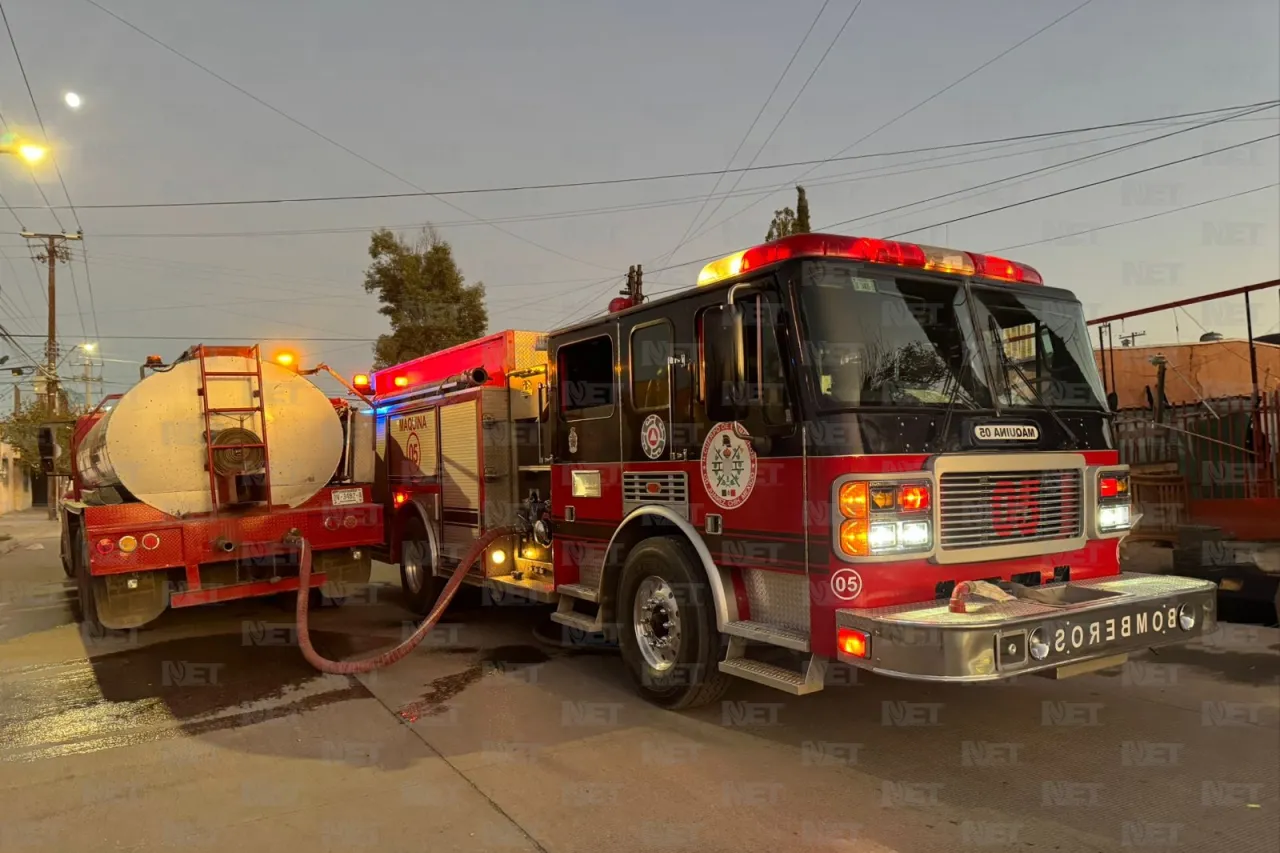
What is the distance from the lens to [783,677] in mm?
4191

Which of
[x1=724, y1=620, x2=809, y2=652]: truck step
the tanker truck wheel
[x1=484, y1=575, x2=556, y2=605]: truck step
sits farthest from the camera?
the tanker truck wheel

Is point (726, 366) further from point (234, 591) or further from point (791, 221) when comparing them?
point (791, 221)

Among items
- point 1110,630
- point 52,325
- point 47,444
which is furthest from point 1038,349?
point 52,325

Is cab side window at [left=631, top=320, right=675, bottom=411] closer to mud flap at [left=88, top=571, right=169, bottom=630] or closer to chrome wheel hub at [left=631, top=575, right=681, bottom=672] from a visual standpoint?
chrome wheel hub at [left=631, top=575, right=681, bottom=672]

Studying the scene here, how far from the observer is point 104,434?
23.5 ft

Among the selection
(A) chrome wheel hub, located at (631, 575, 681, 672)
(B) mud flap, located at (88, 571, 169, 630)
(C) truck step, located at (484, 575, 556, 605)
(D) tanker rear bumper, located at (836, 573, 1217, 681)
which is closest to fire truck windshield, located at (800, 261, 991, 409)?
(D) tanker rear bumper, located at (836, 573, 1217, 681)

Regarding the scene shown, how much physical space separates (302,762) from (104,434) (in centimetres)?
425

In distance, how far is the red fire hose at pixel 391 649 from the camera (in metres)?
6.17

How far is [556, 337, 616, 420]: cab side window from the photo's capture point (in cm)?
594

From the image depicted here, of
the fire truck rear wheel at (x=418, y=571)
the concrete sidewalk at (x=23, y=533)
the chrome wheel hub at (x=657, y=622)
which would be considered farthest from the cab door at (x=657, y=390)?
the concrete sidewalk at (x=23, y=533)

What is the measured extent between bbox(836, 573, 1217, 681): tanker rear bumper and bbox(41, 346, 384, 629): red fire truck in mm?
5458

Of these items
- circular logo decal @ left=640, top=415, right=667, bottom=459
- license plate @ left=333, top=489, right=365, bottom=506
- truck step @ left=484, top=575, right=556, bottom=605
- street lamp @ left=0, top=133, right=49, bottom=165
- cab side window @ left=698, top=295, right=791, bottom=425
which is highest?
street lamp @ left=0, top=133, right=49, bottom=165

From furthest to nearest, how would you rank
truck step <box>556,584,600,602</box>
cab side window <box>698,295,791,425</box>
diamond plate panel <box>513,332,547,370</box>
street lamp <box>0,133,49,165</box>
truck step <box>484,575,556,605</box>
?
street lamp <box>0,133,49,165</box> < diamond plate panel <box>513,332,547,370</box> < truck step <box>484,575,556,605</box> < truck step <box>556,584,600,602</box> < cab side window <box>698,295,791,425</box>

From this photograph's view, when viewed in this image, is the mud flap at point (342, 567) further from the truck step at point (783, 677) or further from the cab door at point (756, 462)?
the truck step at point (783, 677)
